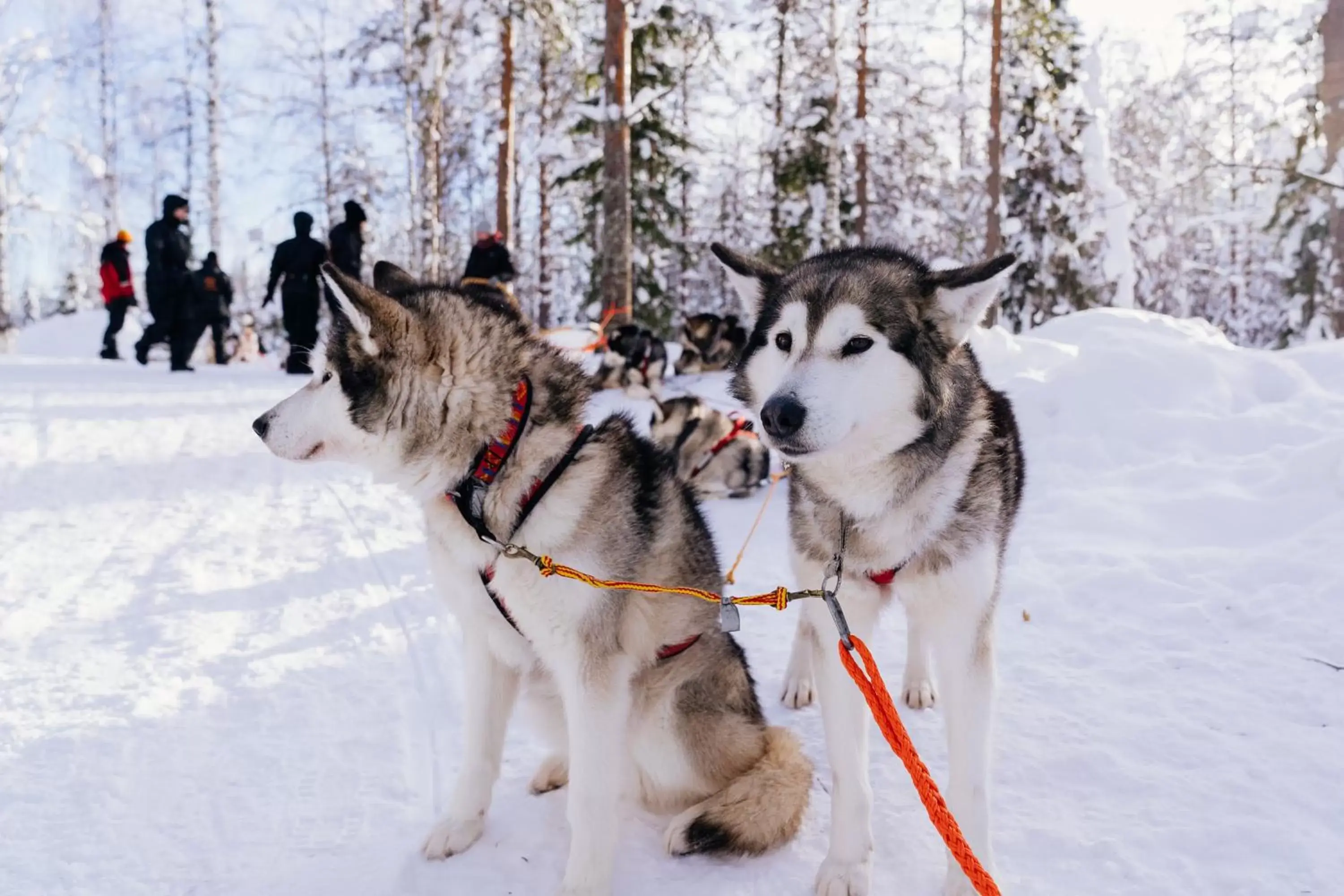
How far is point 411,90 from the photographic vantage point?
54.6 feet

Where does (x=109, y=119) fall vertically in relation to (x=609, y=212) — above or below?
above

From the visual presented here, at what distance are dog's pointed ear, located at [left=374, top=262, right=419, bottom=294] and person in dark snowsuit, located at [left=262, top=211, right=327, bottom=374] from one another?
857 centimetres

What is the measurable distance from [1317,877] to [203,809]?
2708 mm

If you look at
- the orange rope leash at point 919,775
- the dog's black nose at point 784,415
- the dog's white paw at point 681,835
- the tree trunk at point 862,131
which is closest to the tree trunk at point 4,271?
the tree trunk at point 862,131

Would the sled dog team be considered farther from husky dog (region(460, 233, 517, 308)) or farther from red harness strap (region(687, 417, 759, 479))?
husky dog (region(460, 233, 517, 308))

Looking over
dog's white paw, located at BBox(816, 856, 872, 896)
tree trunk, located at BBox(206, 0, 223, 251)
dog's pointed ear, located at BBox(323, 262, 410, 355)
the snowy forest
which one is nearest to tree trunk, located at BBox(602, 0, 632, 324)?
the snowy forest

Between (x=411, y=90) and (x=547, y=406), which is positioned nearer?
(x=547, y=406)

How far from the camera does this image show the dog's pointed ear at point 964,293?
191 centimetres

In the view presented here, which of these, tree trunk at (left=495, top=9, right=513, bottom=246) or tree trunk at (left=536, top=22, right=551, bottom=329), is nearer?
tree trunk at (left=495, top=9, right=513, bottom=246)

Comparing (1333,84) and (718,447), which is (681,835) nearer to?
(718,447)

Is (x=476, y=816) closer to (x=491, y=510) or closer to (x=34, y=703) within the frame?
(x=491, y=510)

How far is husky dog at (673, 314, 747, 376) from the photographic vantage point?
11430mm

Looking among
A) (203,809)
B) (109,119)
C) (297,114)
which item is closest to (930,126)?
(297,114)

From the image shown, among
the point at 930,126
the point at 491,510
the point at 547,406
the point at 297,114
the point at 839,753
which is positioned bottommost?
the point at 839,753
